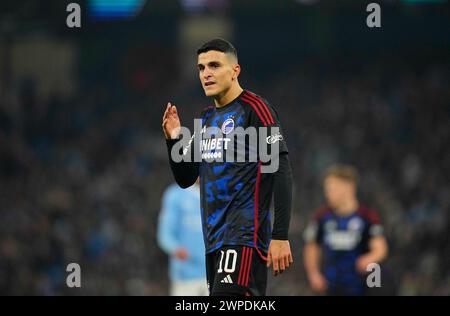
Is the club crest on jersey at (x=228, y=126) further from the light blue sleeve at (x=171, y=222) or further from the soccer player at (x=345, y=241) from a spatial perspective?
the light blue sleeve at (x=171, y=222)

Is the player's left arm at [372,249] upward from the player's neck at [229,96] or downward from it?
downward

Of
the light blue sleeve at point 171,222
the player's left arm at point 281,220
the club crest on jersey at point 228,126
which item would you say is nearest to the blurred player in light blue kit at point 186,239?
the light blue sleeve at point 171,222

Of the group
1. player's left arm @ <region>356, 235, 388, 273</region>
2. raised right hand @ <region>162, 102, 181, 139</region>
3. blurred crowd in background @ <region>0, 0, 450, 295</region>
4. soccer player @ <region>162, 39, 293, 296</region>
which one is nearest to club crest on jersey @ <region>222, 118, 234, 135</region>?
soccer player @ <region>162, 39, 293, 296</region>

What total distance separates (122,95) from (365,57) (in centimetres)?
633

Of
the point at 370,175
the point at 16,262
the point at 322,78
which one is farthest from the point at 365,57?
the point at 16,262

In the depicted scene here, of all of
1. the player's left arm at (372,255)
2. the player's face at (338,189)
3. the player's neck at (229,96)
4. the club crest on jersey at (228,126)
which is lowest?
the player's left arm at (372,255)

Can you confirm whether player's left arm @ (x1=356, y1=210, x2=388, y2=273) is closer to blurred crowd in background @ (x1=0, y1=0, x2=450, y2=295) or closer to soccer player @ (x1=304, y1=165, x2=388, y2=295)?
soccer player @ (x1=304, y1=165, x2=388, y2=295)

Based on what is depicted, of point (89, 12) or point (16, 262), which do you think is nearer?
point (16, 262)

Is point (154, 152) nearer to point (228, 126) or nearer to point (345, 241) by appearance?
point (345, 241)

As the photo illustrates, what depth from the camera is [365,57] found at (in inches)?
875

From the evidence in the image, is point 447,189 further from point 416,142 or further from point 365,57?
point 365,57

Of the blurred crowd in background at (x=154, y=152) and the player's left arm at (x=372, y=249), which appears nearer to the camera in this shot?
the player's left arm at (x=372, y=249)

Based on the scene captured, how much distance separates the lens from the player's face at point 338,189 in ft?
31.8

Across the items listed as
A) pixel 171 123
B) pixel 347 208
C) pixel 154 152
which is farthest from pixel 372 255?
pixel 154 152
